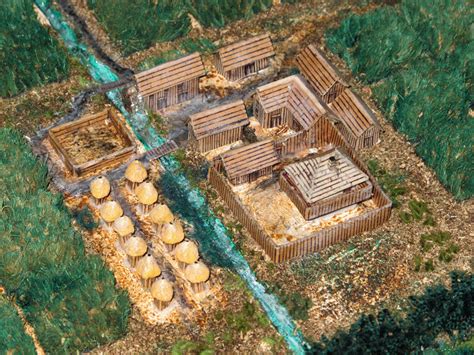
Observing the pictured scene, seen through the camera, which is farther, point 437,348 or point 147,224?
point 147,224

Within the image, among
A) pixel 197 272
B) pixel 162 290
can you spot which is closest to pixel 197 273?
pixel 197 272

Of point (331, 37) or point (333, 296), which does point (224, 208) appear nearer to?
point (333, 296)

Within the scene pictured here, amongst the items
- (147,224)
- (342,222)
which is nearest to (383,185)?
(342,222)

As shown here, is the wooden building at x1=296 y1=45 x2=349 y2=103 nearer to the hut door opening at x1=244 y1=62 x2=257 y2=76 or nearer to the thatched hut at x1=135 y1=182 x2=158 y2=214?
the hut door opening at x1=244 y1=62 x2=257 y2=76

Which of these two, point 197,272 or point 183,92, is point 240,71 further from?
point 197,272

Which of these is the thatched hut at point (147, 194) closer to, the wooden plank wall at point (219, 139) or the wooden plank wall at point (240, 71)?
the wooden plank wall at point (219, 139)
